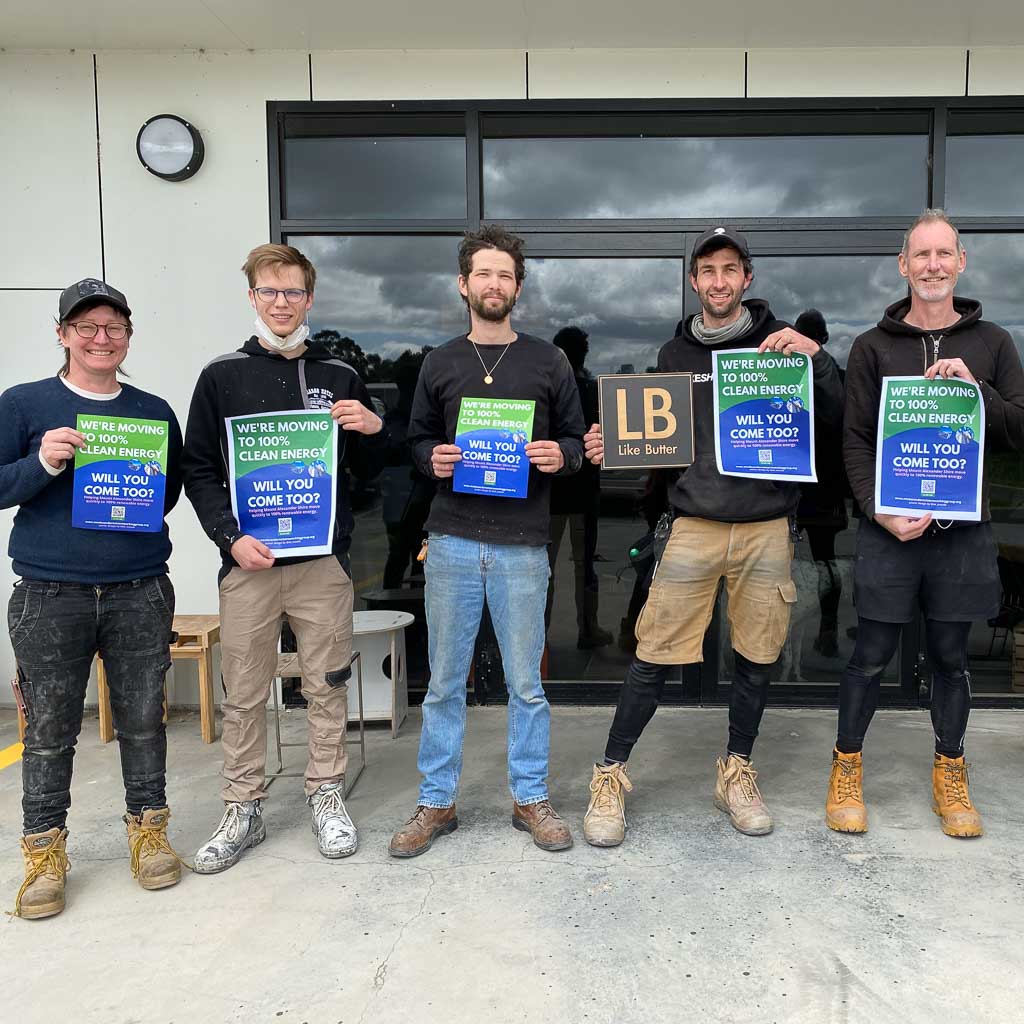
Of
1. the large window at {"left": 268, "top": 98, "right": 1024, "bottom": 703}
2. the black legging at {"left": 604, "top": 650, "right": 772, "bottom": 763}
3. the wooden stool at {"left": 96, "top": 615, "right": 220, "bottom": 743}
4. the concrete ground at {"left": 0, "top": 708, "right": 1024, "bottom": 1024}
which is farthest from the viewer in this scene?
the large window at {"left": 268, "top": 98, "right": 1024, "bottom": 703}

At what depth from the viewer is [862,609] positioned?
2684 mm

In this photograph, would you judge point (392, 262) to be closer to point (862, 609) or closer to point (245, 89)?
point (245, 89)

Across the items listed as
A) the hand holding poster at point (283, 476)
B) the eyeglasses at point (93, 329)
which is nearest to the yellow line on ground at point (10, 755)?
the hand holding poster at point (283, 476)

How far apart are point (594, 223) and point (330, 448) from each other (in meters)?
2.05

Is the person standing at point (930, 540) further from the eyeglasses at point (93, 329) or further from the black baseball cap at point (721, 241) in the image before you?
the eyeglasses at point (93, 329)

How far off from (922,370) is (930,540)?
Result: 568mm

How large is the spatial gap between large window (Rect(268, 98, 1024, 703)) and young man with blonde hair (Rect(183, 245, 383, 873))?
1.34m

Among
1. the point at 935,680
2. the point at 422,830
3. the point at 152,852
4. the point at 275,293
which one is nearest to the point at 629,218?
the point at 275,293

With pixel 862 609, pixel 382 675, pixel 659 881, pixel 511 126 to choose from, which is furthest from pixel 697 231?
pixel 659 881

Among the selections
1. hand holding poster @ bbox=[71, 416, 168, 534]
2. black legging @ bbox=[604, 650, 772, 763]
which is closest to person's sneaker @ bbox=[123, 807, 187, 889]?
hand holding poster @ bbox=[71, 416, 168, 534]

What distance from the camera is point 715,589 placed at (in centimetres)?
276

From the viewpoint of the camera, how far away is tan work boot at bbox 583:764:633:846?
2.61 meters

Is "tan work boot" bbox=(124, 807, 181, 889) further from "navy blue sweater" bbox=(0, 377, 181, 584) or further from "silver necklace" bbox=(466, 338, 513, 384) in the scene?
"silver necklace" bbox=(466, 338, 513, 384)

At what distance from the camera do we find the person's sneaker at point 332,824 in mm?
2561
